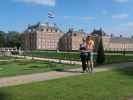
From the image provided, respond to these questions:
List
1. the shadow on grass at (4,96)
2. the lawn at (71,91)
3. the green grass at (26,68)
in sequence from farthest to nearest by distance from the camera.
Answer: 1. the green grass at (26,68)
2. the lawn at (71,91)
3. the shadow on grass at (4,96)

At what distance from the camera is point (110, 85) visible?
34.1 ft

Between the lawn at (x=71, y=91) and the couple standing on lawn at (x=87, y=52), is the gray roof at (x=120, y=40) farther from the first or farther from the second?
the lawn at (x=71, y=91)

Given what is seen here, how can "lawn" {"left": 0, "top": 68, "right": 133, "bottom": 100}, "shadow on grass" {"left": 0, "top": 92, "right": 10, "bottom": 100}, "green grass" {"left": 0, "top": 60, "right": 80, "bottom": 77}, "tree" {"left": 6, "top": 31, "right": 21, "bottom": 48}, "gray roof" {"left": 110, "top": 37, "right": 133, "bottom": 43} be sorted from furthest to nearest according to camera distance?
1. "gray roof" {"left": 110, "top": 37, "right": 133, "bottom": 43}
2. "tree" {"left": 6, "top": 31, "right": 21, "bottom": 48}
3. "green grass" {"left": 0, "top": 60, "right": 80, "bottom": 77}
4. "lawn" {"left": 0, "top": 68, "right": 133, "bottom": 100}
5. "shadow on grass" {"left": 0, "top": 92, "right": 10, "bottom": 100}

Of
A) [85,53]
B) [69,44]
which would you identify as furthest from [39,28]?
[85,53]

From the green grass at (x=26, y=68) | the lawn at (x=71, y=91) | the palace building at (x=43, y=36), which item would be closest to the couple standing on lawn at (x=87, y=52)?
the green grass at (x=26, y=68)

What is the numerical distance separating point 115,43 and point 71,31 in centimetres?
2496

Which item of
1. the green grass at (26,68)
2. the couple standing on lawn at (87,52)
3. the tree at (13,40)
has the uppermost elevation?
the tree at (13,40)

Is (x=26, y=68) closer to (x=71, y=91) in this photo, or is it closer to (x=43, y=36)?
(x=71, y=91)

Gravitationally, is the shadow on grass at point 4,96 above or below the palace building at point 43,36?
below

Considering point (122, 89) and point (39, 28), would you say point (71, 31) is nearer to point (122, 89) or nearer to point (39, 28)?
point (39, 28)

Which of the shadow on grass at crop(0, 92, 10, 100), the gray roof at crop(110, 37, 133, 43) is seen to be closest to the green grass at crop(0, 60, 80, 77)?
the shadow on grass at crop(0, 92, 10, 100)

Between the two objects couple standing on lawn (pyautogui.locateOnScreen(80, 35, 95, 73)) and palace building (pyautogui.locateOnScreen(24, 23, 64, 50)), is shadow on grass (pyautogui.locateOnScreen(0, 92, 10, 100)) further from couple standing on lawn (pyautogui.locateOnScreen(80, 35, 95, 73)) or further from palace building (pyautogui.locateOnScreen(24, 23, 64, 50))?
palace building (pyautogui.locateOnScreen(24, 23, 64, 50))

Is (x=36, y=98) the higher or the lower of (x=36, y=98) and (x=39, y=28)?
the lower

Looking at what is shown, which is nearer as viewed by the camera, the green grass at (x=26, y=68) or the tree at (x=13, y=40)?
the green grass at (x=26, y=68)
